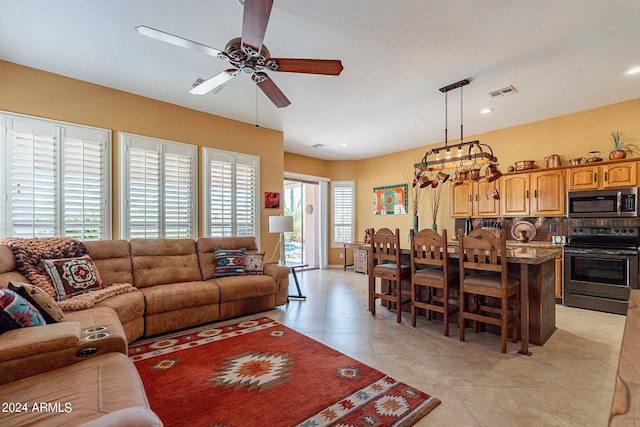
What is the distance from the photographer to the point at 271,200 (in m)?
5.25

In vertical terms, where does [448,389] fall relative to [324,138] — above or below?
below

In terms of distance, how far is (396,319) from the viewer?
3553 millimetres

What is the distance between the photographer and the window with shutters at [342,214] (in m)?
7.61

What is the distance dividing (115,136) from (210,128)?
1.29 meters

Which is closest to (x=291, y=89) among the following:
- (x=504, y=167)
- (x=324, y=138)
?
(x=324, y=138)

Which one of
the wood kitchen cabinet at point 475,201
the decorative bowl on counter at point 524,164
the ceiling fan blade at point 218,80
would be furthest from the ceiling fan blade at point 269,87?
the decorative bowl on counter at point 524,164

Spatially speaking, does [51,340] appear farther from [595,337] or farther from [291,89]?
[595,337]

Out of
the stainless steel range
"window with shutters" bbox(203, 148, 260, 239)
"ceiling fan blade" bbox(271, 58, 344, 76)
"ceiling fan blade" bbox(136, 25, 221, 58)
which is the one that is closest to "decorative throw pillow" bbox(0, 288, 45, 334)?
"ceiling fan blade" bbox(136, 25, 221, 58)

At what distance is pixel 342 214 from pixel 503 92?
461 cm

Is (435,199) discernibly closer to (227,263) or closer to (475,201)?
(475,201)

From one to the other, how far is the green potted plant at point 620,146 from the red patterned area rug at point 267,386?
434 centimetres

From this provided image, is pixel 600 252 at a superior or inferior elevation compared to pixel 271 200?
inferior

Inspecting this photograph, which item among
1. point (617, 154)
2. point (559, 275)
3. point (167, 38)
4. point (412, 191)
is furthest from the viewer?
point (412, 191)

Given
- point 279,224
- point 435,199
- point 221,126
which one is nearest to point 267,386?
point 279,224
